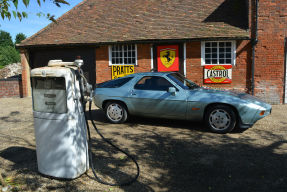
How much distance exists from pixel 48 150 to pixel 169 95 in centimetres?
349

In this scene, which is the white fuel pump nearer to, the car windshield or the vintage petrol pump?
the vintage petrol pump

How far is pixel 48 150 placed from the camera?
375cm

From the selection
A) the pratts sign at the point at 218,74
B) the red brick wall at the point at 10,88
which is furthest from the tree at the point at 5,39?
the pratts sign at the point at 218,74

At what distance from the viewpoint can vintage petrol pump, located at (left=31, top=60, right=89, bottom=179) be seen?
362cm

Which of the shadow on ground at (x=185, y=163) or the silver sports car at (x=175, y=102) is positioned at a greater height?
the silver sports car at (x=175, y=102)

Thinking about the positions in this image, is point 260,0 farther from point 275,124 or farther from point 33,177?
point 33,177

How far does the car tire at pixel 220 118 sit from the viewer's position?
5.84m

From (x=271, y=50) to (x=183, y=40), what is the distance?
382 centimetres

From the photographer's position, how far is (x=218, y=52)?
1137cm

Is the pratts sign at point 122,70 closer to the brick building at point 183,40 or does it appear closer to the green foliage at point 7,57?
the brick building at point 183,40

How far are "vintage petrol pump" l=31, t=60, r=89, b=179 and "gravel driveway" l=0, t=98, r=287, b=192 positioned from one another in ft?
0.87

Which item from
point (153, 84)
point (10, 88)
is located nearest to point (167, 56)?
point (153, 84)

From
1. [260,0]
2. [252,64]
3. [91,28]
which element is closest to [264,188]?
[252,64]

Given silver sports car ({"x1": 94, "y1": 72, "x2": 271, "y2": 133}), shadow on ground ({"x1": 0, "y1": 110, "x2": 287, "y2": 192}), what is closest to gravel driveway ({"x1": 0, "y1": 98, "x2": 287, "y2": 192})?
shadow on ground ({"x1": 0, "y1": 110, "x2": 287, "y2": 192})
